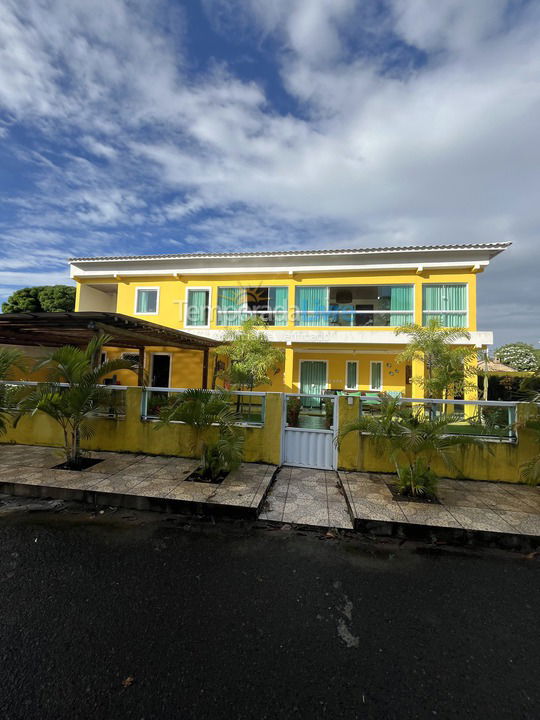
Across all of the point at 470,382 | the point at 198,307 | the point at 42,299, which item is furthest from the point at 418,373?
the point at 42,299

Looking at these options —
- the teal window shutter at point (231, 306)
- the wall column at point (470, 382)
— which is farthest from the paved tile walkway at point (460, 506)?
the teal window shutter at point (231, 306)

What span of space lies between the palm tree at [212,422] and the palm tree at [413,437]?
1757 mm

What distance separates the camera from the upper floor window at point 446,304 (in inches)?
458

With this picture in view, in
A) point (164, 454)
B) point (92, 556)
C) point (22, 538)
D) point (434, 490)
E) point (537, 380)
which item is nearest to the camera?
point (92, 556)

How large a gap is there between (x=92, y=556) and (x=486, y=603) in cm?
370

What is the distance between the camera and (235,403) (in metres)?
5.43

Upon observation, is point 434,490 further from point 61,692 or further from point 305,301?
point 305,301

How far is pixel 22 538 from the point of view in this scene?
3.44 metres

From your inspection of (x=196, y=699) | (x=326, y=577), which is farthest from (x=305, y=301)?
(x=196, y=699)

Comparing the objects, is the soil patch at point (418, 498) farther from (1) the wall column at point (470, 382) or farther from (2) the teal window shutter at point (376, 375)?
(2) the teal window shutter at point (376, 375)

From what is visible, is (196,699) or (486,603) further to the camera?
(486,603)

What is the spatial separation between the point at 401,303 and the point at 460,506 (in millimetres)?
9263

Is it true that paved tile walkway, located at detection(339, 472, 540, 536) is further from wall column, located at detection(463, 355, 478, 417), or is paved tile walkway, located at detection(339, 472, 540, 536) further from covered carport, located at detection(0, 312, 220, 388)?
covered carport, located at detection(0, 312, 220, 388)

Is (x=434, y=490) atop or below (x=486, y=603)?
atop
